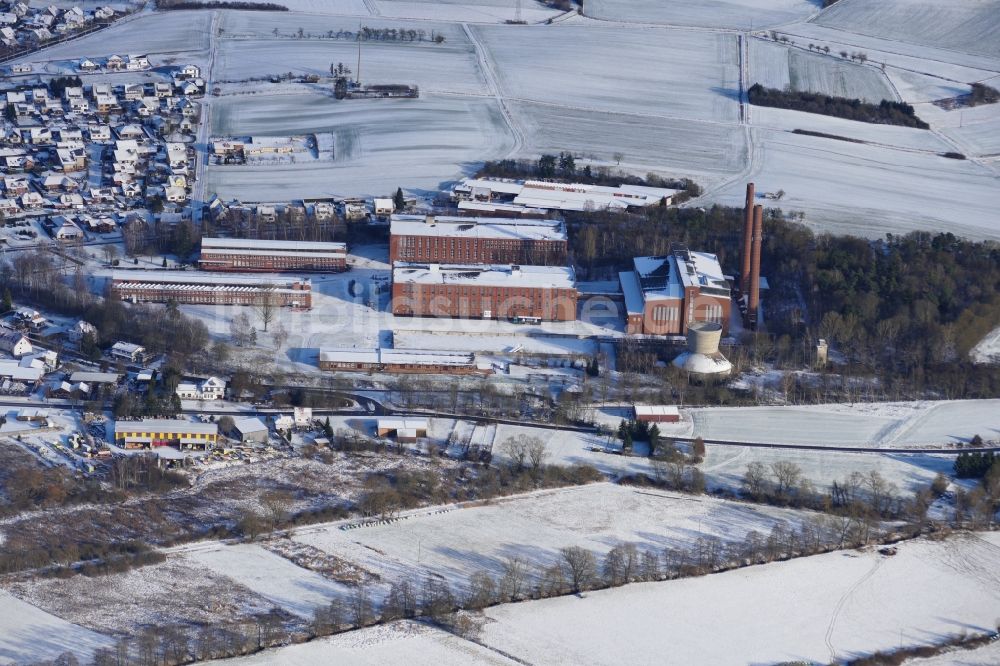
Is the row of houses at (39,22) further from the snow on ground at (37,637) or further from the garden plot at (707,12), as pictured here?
the snow on ground at (37,637)

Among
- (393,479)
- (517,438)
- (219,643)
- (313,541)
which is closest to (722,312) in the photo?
(517,438)

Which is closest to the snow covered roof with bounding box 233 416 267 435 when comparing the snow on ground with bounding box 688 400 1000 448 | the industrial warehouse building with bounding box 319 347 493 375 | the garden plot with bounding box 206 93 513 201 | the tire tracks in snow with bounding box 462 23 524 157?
the industrial warehouse building with bounding box 319 347 493 375

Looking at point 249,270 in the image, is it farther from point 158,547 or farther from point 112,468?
point 158,547

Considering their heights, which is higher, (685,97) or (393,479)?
(685,97)

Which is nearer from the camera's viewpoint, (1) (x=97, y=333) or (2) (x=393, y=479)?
(2) (x=393, y=479)

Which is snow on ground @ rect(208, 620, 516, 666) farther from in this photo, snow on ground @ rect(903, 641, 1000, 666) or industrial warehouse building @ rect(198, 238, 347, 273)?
industrial warehouse building @ rect(198, 238, 347, 273)

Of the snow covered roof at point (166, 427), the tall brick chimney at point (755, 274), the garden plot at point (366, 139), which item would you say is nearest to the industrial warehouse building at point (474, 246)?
the tall brick chimney at point (755, 274)
